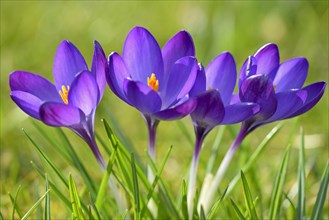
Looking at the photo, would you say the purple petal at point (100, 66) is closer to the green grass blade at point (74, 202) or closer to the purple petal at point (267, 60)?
the green grass blade at point (74, 202)

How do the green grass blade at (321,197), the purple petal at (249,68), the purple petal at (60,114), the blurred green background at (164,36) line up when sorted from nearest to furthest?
the purple petal at (60,114)
the purple petal at (249,68)
the green grass blade at (321,197)
the blurred green background at (164,36)

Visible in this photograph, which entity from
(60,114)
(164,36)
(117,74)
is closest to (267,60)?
(117,74)

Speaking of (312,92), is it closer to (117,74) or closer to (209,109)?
(209,109)

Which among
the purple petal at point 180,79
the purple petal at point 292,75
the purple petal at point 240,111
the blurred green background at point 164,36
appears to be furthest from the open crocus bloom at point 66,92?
the blurred green background at point 164,36

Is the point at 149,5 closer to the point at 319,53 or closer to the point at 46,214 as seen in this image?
the point at 319,53

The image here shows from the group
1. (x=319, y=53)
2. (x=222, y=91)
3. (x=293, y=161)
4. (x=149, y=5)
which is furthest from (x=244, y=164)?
(x=149, y=5)
